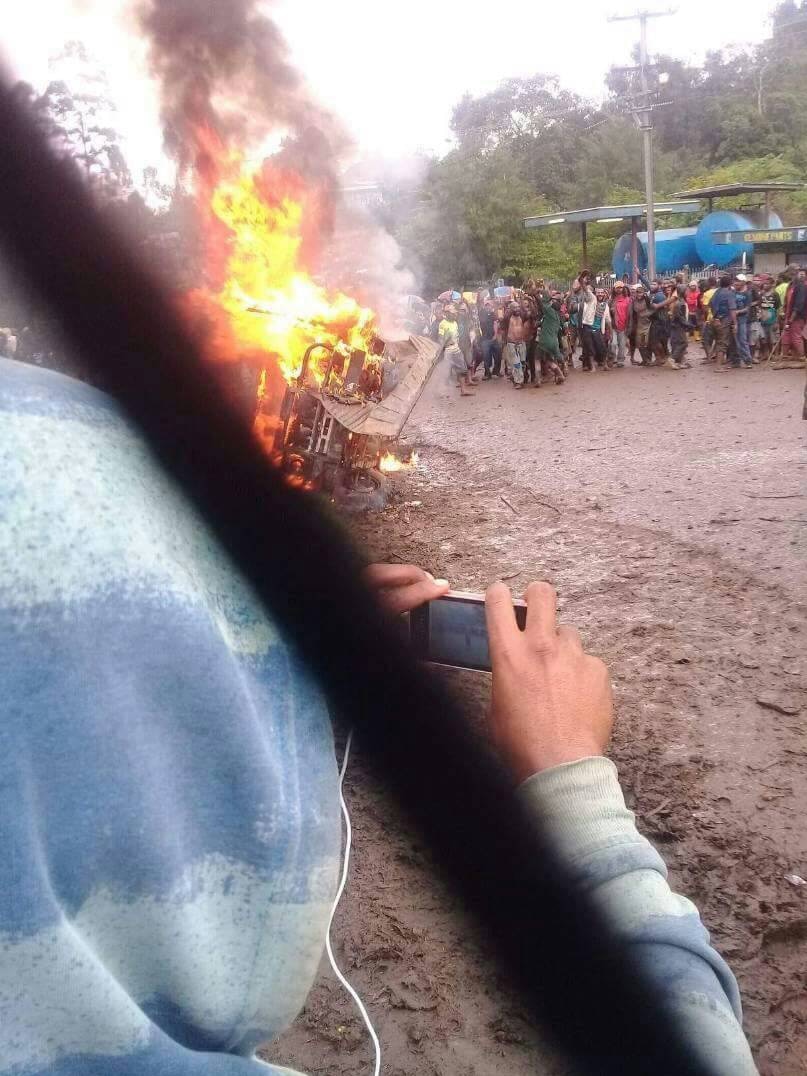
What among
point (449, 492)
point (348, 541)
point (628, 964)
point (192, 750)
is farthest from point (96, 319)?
point (449, 492)

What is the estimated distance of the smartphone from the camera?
125 centimetres

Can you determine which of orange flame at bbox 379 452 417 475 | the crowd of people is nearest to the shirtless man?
the crowd of people

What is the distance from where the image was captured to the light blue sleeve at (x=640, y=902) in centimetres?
81

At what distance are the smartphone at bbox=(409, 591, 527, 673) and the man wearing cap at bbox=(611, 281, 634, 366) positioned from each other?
56.9ft

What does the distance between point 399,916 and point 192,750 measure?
2873mm

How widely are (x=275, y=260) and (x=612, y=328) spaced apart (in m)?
10.8

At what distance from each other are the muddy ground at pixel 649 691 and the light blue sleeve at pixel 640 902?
1.00ft

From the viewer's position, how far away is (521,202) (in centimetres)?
3209

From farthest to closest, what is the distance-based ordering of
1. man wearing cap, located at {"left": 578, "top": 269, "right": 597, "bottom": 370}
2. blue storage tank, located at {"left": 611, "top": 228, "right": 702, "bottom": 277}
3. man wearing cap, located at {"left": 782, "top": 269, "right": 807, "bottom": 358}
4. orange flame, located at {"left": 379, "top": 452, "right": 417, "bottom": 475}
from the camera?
blue storage tank, located at {"left": 611, "top": 228, "right": 702, "bottom": 277}
man wearing cap, located at {"left": 578, "top": 269, "right": 597, "bottom": 370}
man wearing cap, located at {"left": 782, "top": 269, "right": 807, "bottom": 358}
orange flame, located at {"left": 379, "top": 452, "right": 417, "bottom": 475}

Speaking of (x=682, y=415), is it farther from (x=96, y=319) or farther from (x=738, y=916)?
(x=96, y=319)

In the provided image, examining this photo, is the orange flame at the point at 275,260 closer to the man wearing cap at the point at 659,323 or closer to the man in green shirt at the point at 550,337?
the man in green shirt at the point at 550,337

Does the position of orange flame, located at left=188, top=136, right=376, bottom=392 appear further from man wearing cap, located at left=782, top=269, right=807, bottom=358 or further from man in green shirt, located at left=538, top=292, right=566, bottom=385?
man wearing cap, located at left=782, top=269, right=807, bottom=358

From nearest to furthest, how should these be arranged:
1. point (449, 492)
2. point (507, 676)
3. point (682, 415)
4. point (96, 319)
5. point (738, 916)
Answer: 1. point (96, 319)
2. point (507, 676)
3. point (738, 916)
4. point (449, 492)
5. point (682, 415)

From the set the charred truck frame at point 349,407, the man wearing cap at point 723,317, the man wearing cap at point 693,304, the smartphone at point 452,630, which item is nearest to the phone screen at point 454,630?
the smartphone at point 452,630
